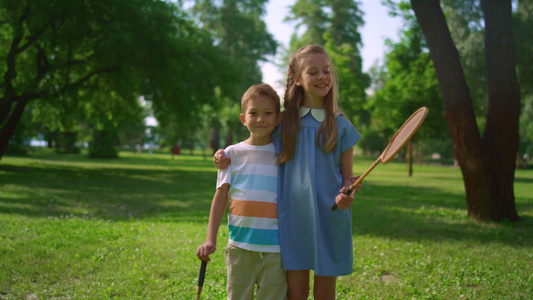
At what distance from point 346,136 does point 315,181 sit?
360 millimetres

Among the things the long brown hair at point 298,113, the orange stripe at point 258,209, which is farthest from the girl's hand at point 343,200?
the orange stripe at point 258,209

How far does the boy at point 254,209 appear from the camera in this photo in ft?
8.48

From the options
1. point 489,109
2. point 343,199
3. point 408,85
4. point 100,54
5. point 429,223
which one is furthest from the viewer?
point 408,85

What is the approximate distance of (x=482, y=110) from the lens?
22844 mm

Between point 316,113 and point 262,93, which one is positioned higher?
point 262,93

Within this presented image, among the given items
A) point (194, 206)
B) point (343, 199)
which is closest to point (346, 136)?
point (343, 199)

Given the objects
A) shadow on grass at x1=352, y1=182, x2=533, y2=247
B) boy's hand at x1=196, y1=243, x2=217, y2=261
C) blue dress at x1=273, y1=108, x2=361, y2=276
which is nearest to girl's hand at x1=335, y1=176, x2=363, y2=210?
blue dress at x1=273, y1=108, x2=361, y2=276

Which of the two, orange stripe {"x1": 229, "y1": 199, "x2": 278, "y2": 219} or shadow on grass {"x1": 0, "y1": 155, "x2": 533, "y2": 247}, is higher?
orange stripe {"x1": 229, "y1": 199, "x2": 278, "y2": 219}

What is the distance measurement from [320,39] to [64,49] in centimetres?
2545

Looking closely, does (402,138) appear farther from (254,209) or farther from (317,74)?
(254,209)

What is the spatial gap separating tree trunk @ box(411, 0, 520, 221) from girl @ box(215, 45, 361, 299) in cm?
577

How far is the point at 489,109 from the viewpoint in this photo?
8.12 metres

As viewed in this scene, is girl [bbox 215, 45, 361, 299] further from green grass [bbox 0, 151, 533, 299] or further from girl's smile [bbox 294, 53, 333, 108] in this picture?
green grass [bbox 0, 151, 533, 299]

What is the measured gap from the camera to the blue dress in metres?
2.56
